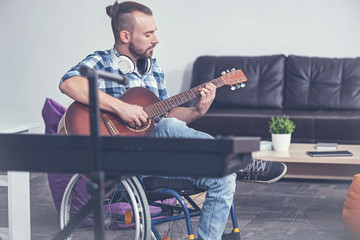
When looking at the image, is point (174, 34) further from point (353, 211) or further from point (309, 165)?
point (353, 211)

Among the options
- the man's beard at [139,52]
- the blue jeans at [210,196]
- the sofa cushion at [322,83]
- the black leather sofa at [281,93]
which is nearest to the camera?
the blue jeans at [210,196]

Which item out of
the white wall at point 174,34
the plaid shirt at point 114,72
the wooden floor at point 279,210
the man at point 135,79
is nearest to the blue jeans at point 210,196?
the man at point 135,79

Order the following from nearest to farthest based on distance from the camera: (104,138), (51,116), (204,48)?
(104,138) < (51,116) < (204,48)

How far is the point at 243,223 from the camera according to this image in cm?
290

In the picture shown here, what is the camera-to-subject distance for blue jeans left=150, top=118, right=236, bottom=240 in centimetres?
201

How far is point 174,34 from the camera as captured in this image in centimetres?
500

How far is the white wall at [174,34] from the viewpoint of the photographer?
15.5 feet

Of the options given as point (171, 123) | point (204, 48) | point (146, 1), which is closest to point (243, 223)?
point (171, 123)

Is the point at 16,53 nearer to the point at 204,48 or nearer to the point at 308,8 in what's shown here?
the point at 204,48

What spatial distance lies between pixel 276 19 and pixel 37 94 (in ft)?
7.73

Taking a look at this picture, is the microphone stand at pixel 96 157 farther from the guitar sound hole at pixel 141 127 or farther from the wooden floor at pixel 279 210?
the wooden floor at pixel 279 210

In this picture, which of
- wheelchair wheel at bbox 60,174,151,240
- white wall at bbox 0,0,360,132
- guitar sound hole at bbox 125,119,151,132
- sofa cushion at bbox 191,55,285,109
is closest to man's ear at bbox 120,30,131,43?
guitar sound hole at bbox 125,119,151,132

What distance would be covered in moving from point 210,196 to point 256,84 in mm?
2667

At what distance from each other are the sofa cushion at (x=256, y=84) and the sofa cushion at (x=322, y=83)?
8 cm
